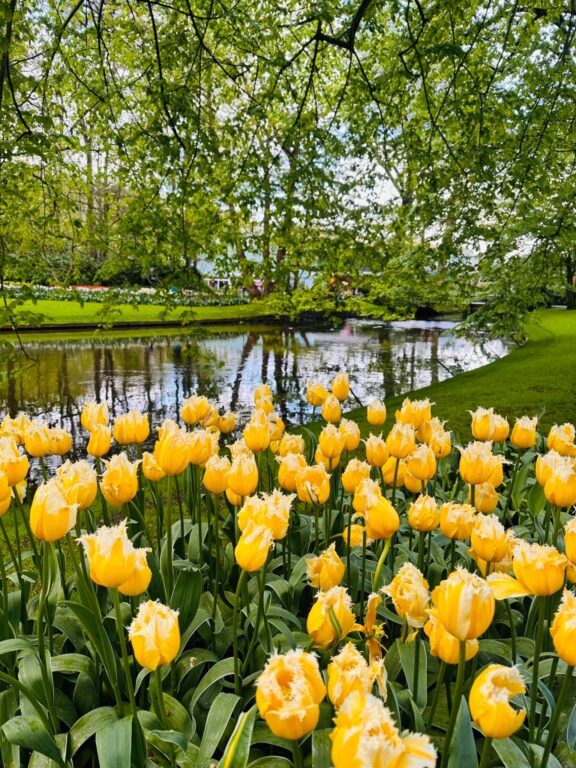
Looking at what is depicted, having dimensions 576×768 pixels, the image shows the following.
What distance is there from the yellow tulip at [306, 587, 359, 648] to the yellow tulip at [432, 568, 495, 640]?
0.80 feet

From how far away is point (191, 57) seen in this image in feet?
17.0

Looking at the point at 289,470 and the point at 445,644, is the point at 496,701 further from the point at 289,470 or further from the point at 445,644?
the point at 289,470

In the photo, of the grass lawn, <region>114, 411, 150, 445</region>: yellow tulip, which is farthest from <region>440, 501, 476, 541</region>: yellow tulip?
the grass lawn

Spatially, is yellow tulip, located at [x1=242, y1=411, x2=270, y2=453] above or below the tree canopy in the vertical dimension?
below

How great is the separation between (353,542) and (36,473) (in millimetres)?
4859

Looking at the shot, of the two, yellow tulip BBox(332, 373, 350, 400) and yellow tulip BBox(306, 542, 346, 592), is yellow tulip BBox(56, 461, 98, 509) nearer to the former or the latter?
yellow tulip BBox(306, 542, 346, 592)

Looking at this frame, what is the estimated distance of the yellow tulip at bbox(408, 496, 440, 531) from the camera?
156 centimetres

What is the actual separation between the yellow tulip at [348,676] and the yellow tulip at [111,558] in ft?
1.40

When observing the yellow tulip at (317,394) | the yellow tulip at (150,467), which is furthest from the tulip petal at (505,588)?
the yellow tulip at (317,394)

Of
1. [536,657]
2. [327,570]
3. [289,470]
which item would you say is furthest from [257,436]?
[536,657]

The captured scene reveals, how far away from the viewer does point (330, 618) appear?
112cm

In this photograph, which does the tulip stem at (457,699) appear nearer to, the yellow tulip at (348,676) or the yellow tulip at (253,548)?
the yellow tulip at (348,676)

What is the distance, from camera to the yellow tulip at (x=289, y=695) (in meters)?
0.76

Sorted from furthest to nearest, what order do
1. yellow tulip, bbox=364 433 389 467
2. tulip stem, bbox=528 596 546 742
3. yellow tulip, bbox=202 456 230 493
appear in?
1. yellow tulip, bbox=364 433 389 467
2. yellow tulip, bbox=202 456 230 493
3. tulip stem, bbox=528 596 546 742
